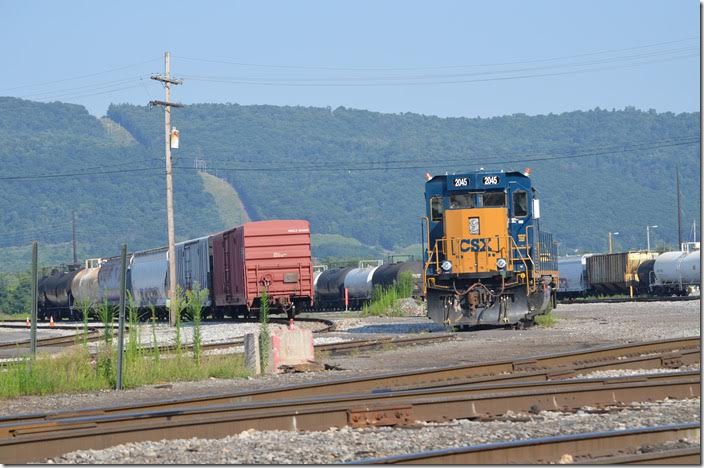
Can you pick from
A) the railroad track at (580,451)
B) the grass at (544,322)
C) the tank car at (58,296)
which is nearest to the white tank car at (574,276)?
the tank car at (58,296)

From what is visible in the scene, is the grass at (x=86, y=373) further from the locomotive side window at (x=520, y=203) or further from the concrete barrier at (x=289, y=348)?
the locomotive side window at (x=520, y=203)

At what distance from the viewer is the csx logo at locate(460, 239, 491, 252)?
23828mm

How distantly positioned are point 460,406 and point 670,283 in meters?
49.7

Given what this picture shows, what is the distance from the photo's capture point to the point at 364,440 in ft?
30.2

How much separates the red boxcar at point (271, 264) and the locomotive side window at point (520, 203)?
11.4m

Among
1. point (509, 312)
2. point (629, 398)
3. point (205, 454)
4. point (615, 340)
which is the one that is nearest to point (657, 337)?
point (615, 340)

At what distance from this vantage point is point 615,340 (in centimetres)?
2014

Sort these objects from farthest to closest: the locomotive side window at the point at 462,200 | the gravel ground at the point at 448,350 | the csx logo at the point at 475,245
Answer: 1. the locomotive side window at the point at 462,200
2. the csx logo at the point at 475,245
3. the gravel ground at the point at 448,350

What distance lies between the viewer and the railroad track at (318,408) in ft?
30.9

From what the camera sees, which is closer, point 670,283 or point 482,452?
point 482,452

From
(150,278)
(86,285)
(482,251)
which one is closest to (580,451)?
(482,251)

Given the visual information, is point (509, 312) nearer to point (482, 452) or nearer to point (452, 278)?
point (452, 278)

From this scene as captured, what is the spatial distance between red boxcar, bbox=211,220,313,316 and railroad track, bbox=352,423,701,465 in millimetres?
25817

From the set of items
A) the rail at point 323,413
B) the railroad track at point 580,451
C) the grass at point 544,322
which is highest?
the railroad track at point 580,451
